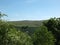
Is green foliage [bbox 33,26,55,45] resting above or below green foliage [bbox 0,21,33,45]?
below

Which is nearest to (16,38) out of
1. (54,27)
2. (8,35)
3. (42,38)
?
(8,35)

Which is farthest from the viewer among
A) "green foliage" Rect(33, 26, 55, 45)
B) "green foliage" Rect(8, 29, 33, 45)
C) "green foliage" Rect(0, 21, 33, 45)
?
"green foliage" Rect(33, 26, 55, 45)

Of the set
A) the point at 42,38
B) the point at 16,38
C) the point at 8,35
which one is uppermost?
the point at 8,35

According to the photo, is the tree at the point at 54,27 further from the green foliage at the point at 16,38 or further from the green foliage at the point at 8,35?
the green foliage at the point at 8,35

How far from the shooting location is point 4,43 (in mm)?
24109

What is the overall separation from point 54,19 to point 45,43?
11553mm

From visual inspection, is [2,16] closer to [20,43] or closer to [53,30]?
[20,43]

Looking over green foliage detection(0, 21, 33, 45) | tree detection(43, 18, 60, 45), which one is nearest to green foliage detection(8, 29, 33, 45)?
green foliage detection(0, 21, 33, 45)

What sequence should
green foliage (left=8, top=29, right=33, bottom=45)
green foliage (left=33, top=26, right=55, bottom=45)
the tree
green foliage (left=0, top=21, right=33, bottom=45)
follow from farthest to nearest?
the tree
green foliage (left=33, top=26, right=55, bottom=45)
green foliage (left=8, top=29, right=33, bottom=45)
green foliage (left=0, top=21, right=33, bottom=45)

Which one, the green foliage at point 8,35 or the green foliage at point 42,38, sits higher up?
the green foliage at point 8,35

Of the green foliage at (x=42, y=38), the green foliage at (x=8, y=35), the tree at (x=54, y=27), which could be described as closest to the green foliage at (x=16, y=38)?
the green foliage at (x=8, y=35)

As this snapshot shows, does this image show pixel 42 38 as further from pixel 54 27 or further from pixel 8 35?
pixel 8 35

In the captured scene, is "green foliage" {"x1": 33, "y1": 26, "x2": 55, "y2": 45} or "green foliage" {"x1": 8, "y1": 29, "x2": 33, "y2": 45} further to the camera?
"green foliage" {"x1": 33, "y1": 26, "x2": 55, "y2": 45}

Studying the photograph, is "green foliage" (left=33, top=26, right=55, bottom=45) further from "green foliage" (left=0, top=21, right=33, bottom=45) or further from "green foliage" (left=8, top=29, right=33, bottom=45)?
"green foliage" (left=0, top=21, right=33, bottom=45)
